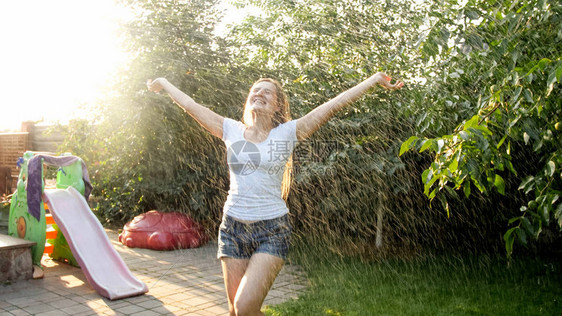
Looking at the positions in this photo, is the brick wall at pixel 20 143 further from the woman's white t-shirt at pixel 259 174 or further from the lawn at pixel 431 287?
the woman's white t-shirt at pixel 259 174

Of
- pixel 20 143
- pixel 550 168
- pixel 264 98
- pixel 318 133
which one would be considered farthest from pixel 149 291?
pixel 20 143

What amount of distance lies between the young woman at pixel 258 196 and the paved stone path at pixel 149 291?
5.42 feet

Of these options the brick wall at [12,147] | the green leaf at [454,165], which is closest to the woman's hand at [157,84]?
the green leaf at [454,165]

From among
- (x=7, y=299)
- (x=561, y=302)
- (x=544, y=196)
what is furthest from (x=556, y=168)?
(x=7, y=299)

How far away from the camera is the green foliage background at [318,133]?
18.6ft

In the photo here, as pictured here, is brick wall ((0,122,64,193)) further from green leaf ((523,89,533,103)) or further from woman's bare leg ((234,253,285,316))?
green leaf ((523,89,533,103))

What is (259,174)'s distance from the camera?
268cm

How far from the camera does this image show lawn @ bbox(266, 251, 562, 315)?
4.14 metres

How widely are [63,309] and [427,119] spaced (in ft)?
11.1

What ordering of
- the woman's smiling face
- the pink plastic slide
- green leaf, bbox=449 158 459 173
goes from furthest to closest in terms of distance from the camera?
1. the pink plastic slide
2. the woman's smiling face
3. green leaf, bbox=449 158 459 173

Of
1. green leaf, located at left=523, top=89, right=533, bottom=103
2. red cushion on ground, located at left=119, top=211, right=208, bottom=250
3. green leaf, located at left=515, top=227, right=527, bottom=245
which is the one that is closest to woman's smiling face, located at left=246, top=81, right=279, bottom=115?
green leaf, located at left=523, top=89, right=533, bottom=103

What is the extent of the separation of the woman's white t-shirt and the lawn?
1.66 m

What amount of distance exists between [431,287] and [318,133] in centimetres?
250

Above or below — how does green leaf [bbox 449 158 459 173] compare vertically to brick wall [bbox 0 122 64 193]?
above
